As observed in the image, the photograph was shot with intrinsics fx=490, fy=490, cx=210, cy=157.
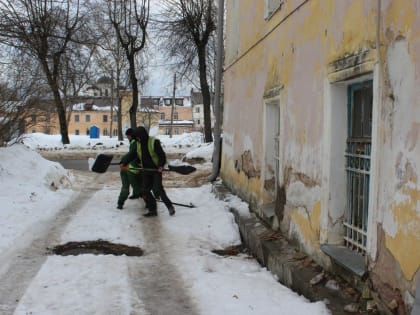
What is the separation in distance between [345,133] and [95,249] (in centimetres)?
365

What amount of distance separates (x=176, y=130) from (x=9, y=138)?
81230mm

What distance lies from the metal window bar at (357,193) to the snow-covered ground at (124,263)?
77 cm

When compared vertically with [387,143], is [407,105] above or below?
above

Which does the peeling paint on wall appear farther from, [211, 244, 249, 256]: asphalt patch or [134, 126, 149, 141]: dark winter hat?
[134, 126, 149, 141]: dark winter hat

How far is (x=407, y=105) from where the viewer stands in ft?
10.8

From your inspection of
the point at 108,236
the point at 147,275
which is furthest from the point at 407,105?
the point at 108,236

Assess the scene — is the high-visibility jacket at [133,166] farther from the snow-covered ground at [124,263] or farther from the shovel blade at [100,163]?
the shovel blade at [100,163]

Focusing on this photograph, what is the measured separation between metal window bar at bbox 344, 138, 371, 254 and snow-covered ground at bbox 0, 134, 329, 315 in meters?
0.77

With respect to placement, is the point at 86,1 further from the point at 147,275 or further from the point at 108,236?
the point at 147,275

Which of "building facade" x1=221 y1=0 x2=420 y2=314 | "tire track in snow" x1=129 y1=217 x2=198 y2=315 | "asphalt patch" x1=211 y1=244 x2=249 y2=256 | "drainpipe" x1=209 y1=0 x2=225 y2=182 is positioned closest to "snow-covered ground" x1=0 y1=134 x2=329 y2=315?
"tire track in snow" x1=129 y1=217 x2=198 y2=315

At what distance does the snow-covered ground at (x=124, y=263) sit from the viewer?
4.41m

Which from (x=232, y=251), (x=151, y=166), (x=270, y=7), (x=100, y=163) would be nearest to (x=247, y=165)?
(x=151, y=166)

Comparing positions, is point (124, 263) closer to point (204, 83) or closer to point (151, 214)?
point (151, 214)

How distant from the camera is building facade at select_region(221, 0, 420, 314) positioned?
331 cm
